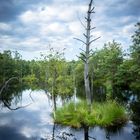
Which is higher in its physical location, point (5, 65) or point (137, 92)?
point (5, 65)

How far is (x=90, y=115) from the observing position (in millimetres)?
25875

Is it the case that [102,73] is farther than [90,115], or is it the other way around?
[102,73]

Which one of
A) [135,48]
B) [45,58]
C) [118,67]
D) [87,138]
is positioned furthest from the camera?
[118,67]

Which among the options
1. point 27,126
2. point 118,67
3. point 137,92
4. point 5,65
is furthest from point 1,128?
point 5,65

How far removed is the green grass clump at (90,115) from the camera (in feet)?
83.6

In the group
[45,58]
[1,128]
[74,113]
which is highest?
[45,58]

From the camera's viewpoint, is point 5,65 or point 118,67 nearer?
point 118,67

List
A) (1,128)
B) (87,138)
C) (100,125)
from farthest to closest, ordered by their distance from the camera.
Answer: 1. (1,128)
2. (100,125)
3. (87,138)

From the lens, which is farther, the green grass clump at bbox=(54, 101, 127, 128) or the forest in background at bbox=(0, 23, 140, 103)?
the forest in background at bbox=(0, 23, 140, 103)

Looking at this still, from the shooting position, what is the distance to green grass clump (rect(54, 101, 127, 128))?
25.5m

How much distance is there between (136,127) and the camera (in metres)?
27.7

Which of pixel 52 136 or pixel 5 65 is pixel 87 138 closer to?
pixel 52 136

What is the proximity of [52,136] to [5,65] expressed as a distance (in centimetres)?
6735

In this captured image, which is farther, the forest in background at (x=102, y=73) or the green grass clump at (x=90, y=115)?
the forest in background at (x=102, y=73)
